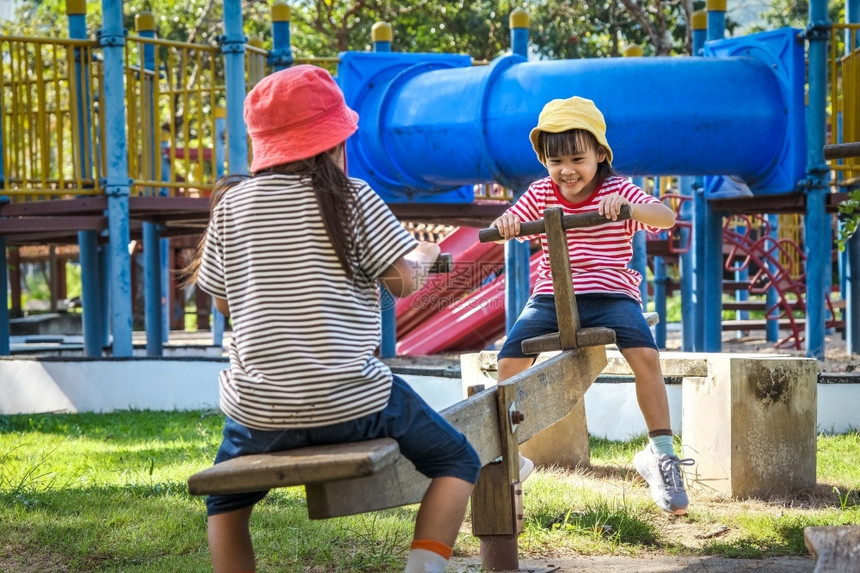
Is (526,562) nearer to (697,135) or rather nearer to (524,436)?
(524,436)

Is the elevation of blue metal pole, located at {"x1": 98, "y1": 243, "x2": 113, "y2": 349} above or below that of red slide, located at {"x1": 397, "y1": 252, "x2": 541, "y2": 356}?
above

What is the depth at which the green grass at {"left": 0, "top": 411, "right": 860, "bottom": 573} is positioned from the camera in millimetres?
3424

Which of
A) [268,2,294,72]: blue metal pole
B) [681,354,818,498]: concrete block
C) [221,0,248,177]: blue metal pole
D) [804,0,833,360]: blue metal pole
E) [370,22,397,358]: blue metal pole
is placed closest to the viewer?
[681,354,818,498]: concrete block

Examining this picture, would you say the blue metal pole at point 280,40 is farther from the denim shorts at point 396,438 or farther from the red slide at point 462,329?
the denim shorts at point 396,438

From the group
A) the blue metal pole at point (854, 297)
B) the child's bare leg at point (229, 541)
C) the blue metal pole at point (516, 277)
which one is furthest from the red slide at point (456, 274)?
the child's bare leg at point (229, 541)

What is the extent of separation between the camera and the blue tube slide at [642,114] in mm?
7332

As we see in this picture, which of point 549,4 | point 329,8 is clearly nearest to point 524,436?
point 329,8

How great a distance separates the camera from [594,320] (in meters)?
3.95

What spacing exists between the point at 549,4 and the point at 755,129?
519 inches

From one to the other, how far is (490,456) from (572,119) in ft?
4.22

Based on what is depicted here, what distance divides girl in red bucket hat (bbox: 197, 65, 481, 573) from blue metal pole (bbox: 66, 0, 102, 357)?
6.31 metres

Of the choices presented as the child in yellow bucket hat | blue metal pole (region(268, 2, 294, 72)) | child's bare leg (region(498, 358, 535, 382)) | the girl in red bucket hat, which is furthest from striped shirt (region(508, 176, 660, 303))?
blue metal pole (region(268, 2, 294, 72))

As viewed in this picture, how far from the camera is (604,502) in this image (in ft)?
12.7

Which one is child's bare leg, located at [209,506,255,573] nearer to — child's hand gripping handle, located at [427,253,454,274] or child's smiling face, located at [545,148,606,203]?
child's hand gripping handle, located at [427,253,454,274]
